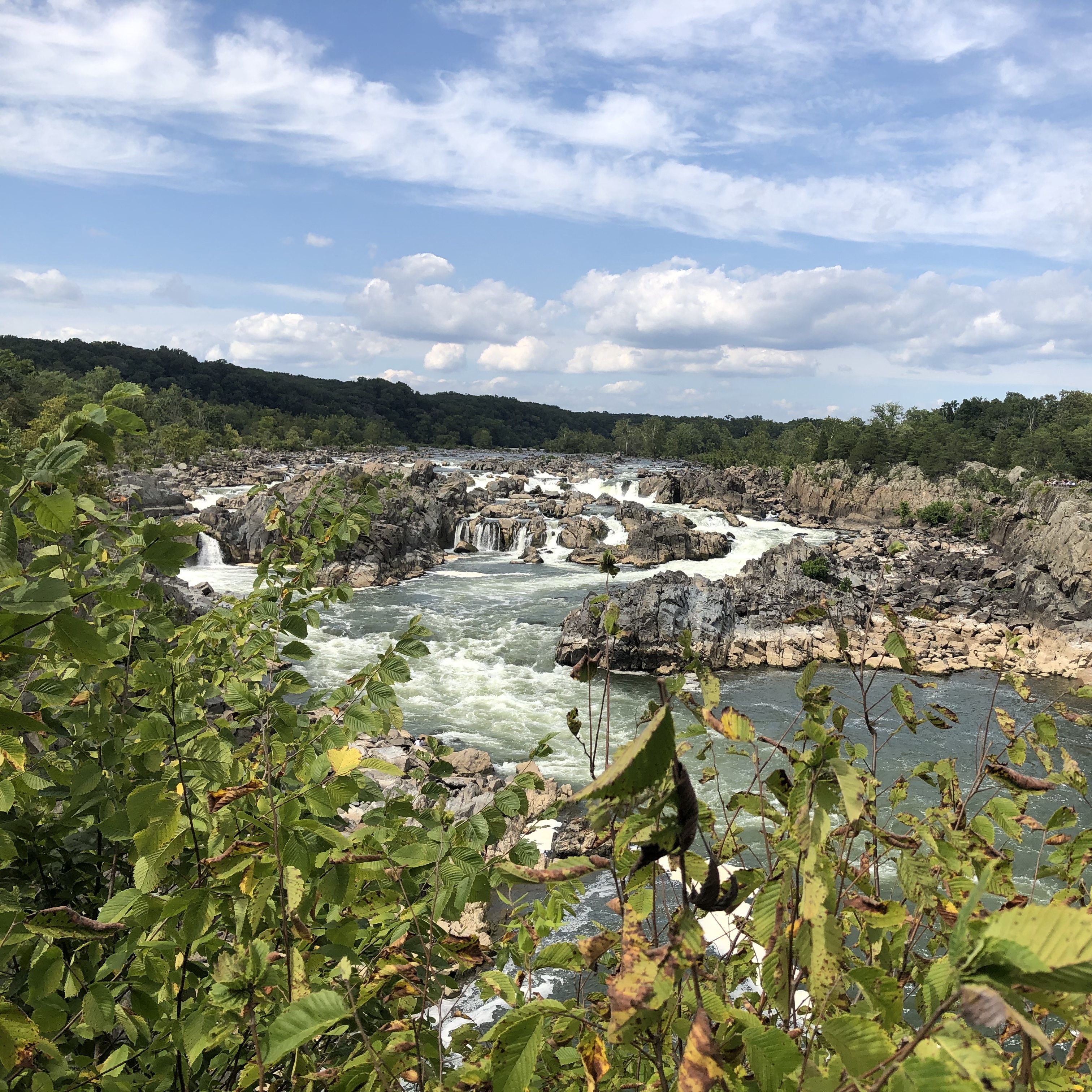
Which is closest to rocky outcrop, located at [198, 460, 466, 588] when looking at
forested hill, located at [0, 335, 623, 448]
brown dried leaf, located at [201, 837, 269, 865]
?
brown dried leaf, located at [201, 837, 269, 865]

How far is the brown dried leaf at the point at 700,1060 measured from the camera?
958 mm

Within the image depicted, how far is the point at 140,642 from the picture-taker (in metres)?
2.39

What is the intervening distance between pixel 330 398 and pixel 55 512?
156335 millimetres

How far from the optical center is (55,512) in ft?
4.60

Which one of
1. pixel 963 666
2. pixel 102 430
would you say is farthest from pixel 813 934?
pixel 963 666

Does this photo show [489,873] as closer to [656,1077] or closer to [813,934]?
[656,1077]

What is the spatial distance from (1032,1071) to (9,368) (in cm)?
8516

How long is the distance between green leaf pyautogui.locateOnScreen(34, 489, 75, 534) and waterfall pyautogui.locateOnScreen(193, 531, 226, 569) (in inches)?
1337

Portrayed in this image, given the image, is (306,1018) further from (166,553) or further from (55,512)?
(166,553)

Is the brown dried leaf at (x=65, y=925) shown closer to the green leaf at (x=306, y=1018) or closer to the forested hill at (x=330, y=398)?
the green leaf at (x=306, y=1018)

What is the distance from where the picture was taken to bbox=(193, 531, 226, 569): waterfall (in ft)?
107

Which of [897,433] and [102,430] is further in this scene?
[897,433]

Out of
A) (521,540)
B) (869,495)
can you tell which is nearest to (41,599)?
(521,540)

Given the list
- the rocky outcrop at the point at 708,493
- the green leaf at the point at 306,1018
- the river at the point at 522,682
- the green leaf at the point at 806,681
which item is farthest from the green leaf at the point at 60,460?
the rocky outcrop at the point at 708,493
